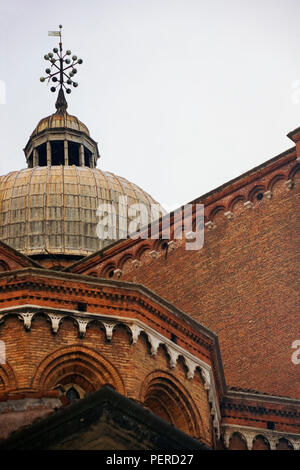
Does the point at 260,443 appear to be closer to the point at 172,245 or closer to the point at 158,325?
the point at 158,325

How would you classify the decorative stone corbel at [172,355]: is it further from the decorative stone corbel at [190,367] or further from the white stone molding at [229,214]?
the white stone molding at [229,214]

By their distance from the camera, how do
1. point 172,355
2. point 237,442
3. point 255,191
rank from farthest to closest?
point 255,191
point 237,442
point 172,355

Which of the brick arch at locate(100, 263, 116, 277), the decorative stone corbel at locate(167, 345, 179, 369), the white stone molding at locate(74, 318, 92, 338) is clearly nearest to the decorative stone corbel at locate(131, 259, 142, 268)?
the brick arch at locate(100, 263, 116, 277)

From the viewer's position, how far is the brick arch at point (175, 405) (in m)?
27.9

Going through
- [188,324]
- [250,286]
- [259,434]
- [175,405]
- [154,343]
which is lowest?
[259,434]

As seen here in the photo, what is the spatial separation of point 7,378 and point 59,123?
96.3 ft

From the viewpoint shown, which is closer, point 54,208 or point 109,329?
point 109,329

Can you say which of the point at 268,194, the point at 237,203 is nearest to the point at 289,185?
the point at 268,194

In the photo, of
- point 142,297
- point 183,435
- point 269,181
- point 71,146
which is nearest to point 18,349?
point 142,297

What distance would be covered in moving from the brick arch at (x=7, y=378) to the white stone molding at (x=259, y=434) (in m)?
→ 6.29

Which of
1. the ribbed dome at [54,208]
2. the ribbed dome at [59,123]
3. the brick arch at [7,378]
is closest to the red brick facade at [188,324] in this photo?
the brick arch at [7,378]

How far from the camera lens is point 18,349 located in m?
26.5

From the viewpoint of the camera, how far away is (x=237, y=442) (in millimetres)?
29812

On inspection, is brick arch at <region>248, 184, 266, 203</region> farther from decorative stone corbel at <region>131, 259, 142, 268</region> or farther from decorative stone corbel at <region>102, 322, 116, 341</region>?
decorative stone corbel at <region>102, 322, 116, 341</region>
